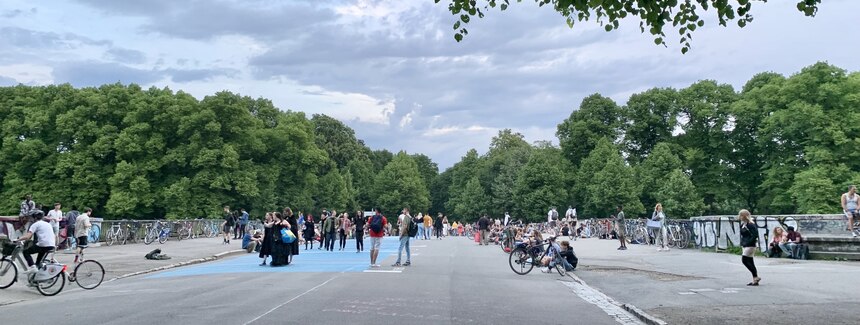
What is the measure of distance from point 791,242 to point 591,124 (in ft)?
181

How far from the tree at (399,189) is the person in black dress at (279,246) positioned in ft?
267

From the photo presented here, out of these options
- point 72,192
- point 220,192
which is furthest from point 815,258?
point 72,192

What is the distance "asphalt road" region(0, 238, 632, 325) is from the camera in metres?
10.7

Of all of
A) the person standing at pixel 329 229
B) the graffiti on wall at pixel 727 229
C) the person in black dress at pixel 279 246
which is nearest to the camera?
the person in black dress at pixel 279 246

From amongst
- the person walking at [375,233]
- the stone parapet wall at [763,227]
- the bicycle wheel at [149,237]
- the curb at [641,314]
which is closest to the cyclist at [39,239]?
the person walking at [375,233]

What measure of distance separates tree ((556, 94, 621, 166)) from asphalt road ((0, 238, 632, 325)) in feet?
191

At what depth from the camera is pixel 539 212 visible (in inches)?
3167

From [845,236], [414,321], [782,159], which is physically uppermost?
[782,159]

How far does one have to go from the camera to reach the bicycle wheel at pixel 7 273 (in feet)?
50.1

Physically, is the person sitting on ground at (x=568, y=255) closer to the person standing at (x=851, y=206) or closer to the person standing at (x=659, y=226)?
the person standing at (x=851, y=206)

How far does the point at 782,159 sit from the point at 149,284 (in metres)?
50.3

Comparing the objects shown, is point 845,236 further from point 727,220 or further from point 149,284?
point 149,284

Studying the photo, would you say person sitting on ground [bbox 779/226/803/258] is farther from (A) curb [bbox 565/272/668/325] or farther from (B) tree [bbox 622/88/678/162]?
(B) tree [bbox 622/88/678/162]

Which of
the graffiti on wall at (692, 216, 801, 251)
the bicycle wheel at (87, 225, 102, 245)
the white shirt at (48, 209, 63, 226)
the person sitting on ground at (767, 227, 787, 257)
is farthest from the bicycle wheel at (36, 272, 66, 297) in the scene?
the person sitting on ground at (767, 227, 787, 257)
